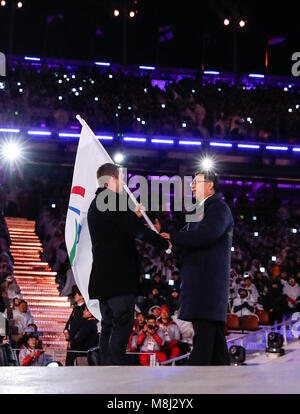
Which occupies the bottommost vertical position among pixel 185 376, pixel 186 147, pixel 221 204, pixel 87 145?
pixel 185 376

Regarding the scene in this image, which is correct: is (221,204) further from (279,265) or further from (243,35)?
(243,35)

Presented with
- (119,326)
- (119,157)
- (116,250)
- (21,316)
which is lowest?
(21,316)

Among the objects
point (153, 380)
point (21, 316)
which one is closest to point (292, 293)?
point (21, 316)

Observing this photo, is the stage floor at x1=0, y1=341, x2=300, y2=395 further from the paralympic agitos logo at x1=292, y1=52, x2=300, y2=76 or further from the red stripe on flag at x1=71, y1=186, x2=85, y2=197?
the paralympic agitos logo at x1=292, y1=52, x2=300, y2=76

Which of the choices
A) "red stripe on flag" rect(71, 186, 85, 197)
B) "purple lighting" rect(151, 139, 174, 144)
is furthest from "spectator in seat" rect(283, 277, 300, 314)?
"red stripe on flag" rect(71, 186, 85, 197)

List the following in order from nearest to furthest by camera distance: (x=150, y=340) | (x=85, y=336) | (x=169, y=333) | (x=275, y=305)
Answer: (x=85, y=336), (x=150, y=340), (x=169, y=333), (x=275, y=305)

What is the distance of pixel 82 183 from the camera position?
520 centimetres

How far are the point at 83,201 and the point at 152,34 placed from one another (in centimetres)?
2126

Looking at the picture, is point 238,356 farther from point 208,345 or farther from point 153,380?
point 153,380

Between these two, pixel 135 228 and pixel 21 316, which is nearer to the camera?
pixel 135 228

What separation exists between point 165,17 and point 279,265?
1325cm

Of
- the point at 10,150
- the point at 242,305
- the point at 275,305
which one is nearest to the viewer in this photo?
the point at 242,305

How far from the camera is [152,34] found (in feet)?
83.4

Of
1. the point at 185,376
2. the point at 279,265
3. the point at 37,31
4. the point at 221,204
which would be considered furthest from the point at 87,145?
the point at 37,31
